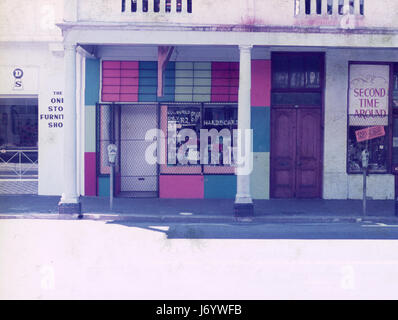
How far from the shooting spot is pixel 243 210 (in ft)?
38.0

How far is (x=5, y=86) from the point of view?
14.4 meters

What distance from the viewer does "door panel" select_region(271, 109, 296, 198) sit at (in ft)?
47.4

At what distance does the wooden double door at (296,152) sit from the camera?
14.4 meters

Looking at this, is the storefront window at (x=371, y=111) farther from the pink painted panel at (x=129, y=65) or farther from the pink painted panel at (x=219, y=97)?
the pink painted panel at (x=129, y=65)

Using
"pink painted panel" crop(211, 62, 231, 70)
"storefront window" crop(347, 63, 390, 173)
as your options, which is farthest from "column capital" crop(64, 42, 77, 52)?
"storefront window" crop(347, 63, 390, 173)

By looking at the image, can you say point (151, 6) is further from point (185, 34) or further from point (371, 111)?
point (371, 111)

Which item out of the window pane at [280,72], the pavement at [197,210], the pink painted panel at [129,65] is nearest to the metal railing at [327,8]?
the window pane at [280,72]

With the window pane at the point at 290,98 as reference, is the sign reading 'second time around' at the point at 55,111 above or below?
below

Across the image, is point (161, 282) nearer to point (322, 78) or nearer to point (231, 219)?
point (231, 219)

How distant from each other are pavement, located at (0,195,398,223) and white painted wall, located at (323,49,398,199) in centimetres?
41

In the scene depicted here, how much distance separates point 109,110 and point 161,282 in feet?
29.4

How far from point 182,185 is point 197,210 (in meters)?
2.25

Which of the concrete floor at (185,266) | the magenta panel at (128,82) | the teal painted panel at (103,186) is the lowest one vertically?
the concrete floor at (185,266)

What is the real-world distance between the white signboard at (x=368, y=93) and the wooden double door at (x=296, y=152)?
41.4 inches
